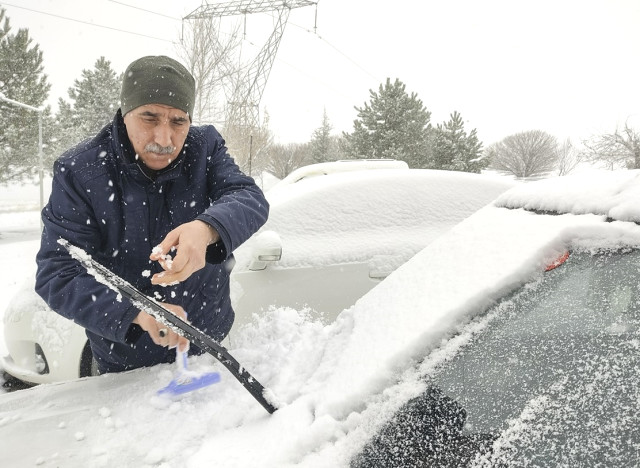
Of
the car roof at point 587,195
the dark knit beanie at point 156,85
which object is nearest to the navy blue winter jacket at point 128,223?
the dark knit beanie at point 156,85

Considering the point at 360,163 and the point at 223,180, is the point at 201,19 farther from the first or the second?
the point at 223,180

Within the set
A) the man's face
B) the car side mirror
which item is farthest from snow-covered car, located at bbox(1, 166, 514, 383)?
the man's face

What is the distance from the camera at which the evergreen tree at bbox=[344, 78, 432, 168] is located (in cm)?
2159

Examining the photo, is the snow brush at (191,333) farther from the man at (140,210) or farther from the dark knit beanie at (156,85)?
the dark knit beanie at (156,85)

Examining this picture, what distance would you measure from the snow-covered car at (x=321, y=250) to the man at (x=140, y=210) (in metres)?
1.10

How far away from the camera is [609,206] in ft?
3.89

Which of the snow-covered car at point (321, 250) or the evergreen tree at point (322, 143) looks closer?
the snow-covered car at point (321, 250)

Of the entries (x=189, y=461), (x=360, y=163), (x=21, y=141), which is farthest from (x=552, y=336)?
(x=21, y=141)

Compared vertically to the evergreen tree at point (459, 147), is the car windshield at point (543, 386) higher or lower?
lower

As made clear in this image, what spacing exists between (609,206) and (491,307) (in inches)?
16.3

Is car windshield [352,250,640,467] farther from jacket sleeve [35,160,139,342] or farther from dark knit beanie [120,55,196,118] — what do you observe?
dark knit beanie [120,55,196,118]

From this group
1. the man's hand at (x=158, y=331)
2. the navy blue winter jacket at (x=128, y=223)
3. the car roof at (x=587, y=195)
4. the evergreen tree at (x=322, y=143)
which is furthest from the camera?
the evergreen tree at (x=322, y=143)

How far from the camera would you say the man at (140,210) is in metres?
1.46

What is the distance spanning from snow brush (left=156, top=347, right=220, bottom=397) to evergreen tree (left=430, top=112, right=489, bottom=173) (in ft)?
64.8
